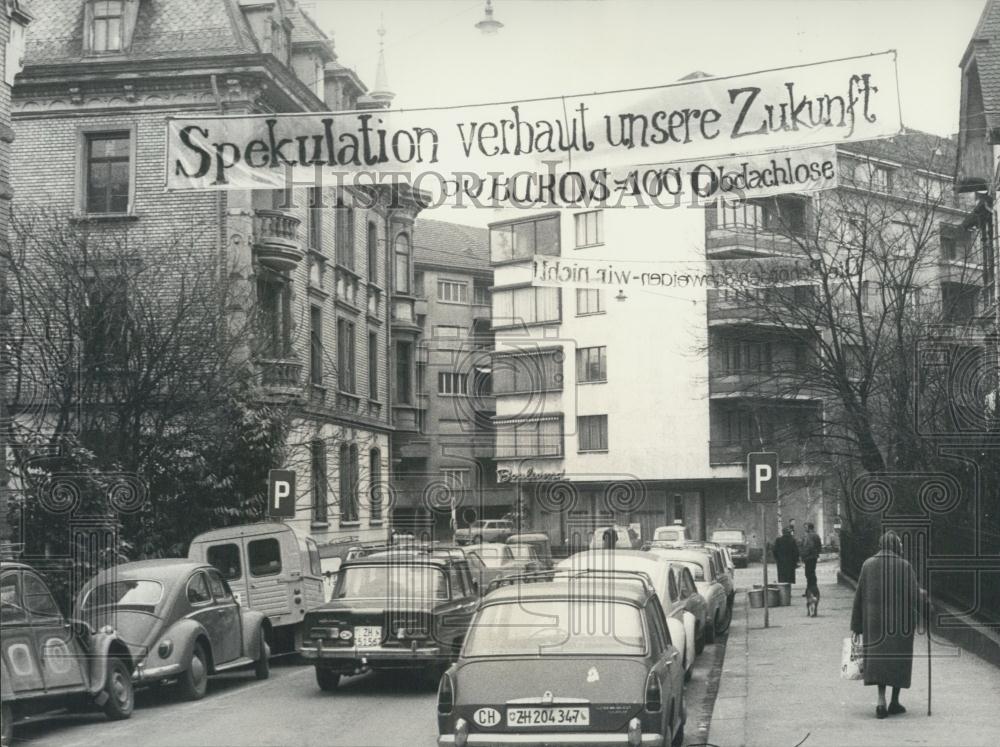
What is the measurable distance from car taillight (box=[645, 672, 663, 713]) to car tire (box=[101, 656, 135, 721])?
6.01 meters

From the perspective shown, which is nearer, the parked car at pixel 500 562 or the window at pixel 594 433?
the parked car at pixel 500 562

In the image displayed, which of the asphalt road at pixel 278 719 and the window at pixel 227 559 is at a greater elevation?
the window at pixel 227 559

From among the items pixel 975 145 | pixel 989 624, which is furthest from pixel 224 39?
pixel 989 624

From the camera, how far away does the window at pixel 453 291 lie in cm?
7612

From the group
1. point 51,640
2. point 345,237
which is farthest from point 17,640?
point 345,237

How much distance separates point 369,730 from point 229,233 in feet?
66.9

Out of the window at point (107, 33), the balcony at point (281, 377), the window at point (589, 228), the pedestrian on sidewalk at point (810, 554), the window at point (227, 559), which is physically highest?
the window at point (589, 228)

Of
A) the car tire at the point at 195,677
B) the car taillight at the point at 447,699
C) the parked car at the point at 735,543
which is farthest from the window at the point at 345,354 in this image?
the car taillight at the point at 447,699

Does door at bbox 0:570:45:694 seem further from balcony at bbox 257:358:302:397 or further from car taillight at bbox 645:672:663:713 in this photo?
balcony at bbox 257:358:302:397

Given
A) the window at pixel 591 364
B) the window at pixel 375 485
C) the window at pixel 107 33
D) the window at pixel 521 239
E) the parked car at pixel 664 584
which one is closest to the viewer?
the parked car at pixel 664 584

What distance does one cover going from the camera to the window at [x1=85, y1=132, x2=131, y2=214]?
108ft

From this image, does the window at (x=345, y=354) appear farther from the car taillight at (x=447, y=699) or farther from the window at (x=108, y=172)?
the car taillight at (x=447, y=699)

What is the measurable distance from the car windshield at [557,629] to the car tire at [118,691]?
181 inches

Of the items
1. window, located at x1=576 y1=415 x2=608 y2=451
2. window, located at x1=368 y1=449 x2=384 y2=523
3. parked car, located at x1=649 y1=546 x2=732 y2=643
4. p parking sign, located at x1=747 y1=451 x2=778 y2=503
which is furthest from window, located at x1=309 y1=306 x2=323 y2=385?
window, located at x1=576 y1=415 x2=608 y2=451
